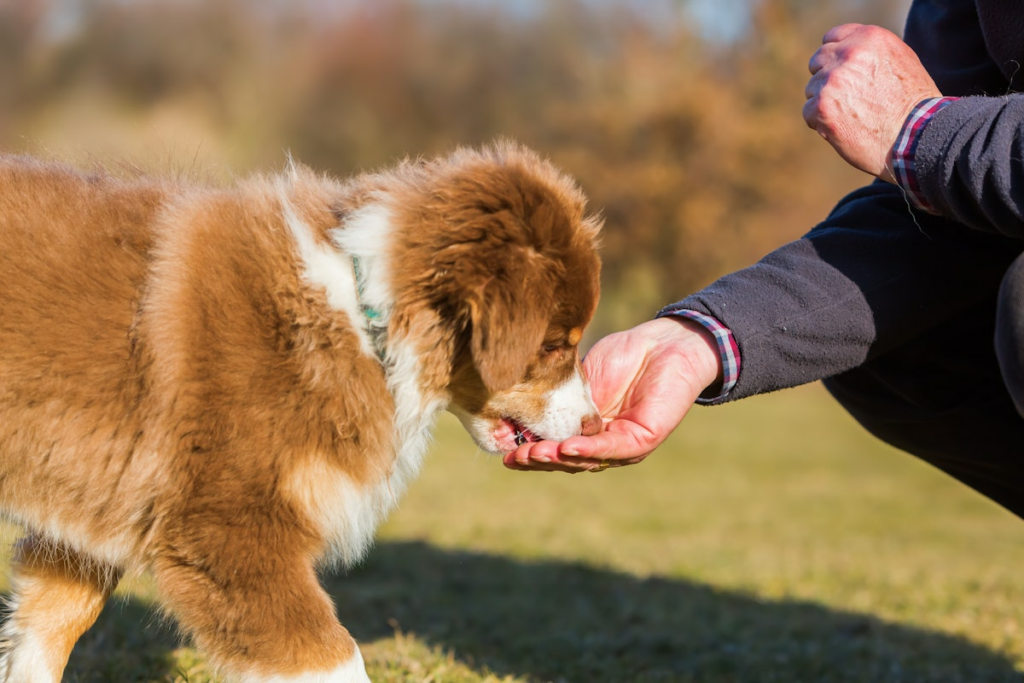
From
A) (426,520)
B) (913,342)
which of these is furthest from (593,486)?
(913,342)

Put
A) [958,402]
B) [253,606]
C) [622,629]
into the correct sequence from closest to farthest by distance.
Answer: [253,606] < [958,402] < [622,629]

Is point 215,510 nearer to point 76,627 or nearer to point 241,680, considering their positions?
point 241,680

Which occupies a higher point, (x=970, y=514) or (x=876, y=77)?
(x=876, y=77)

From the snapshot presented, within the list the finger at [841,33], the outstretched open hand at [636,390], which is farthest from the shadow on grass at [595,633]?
the finger at [841,33]

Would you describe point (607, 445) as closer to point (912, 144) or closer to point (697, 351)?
point (697, 351)

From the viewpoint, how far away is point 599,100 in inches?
1292

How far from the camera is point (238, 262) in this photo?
2994 mm

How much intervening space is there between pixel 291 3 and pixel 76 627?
118 ft

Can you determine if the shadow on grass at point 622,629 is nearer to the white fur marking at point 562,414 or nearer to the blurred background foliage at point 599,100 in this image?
the white fur marking at point 562,414

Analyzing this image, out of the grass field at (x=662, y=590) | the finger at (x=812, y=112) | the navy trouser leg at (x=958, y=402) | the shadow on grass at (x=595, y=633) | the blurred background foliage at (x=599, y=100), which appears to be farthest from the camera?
the blurred background foliage at (x=599, y=100)

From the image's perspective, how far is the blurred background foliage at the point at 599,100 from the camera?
3100 centimetres

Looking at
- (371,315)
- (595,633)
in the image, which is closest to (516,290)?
(371,315)

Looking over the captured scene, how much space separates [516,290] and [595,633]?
279 cm

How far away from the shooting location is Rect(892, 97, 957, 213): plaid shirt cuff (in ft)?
10.5
